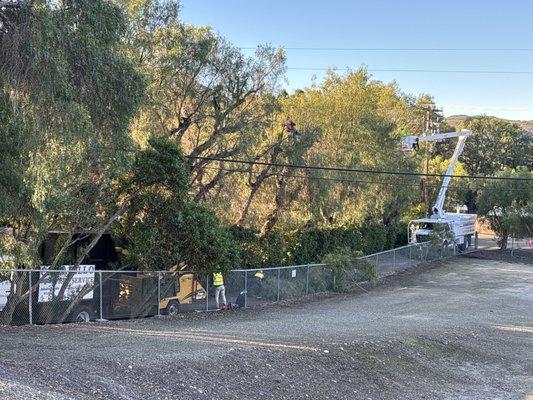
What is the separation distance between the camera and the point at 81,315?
18.1 meters

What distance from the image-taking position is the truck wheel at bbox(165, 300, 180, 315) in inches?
804

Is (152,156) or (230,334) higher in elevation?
(152,156)

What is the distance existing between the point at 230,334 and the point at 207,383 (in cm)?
498

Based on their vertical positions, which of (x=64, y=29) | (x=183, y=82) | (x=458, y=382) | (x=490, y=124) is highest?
(x=490, y=124)

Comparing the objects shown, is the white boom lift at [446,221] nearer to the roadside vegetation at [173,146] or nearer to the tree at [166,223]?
the roadside vegetation at [173,146]

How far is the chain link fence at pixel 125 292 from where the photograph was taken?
17.1m

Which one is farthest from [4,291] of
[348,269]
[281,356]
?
Answer: [348,269]

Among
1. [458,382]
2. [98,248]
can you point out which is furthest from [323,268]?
[458,382]

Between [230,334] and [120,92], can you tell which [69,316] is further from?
[120,92]

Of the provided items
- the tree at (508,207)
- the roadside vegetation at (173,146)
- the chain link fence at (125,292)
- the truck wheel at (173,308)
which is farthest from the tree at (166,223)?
the tree at (508,207)

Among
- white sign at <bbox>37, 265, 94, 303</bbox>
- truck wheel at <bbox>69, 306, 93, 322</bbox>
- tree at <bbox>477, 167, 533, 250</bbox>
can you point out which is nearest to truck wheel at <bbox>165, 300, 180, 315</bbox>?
truck wheel at <bbox>69, 306, 93, 322</bbox>

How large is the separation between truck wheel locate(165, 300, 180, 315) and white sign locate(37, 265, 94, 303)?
2.92m

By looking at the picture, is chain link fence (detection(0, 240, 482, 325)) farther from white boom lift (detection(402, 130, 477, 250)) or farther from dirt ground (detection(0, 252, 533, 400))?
white boom lift (detection(402, 130, 477, 250))

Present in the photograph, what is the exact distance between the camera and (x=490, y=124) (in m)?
Answer: 94.8
